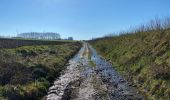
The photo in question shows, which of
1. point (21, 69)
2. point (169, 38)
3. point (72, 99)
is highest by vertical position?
point (169, 38)

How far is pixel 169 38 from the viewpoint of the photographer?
2862 cm

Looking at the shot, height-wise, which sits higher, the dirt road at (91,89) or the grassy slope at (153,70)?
the grassy slope at (153,70)

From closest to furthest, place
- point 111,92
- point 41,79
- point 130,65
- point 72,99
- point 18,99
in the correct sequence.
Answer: point 18,99 → point 72,99 → point 111,92 → point 41,79 → point 130,65

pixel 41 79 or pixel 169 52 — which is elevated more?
pixel 169 52

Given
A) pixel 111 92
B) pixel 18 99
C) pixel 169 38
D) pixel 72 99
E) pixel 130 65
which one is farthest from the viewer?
pixel 130 65

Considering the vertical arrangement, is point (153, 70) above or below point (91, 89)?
above

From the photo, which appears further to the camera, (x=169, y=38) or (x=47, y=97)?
(x=169, y=38)

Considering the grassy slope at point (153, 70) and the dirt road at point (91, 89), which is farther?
the dirt road at point (91, 89)

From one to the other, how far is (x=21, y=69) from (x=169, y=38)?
1455cm

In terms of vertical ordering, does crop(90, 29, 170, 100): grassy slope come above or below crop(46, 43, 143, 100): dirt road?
above

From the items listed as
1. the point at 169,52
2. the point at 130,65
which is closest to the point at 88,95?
the point at 169,52

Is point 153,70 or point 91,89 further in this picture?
point 153,70

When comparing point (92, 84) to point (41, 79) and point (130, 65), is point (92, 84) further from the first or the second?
Result: point (130, 65)

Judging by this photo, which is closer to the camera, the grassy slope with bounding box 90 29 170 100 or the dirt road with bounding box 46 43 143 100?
the grassy slope with bounding box 90 29 170 100
